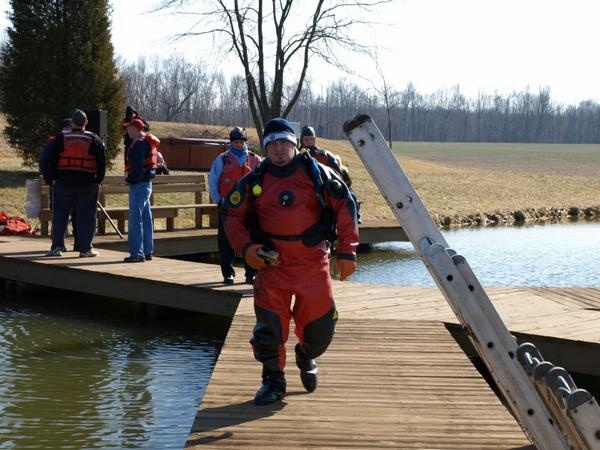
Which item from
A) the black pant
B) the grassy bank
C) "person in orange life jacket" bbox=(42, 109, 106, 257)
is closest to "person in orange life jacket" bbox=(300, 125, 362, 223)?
the black pant

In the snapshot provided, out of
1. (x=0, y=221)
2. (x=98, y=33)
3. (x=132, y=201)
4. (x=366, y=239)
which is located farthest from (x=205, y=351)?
(x=98, y=33)

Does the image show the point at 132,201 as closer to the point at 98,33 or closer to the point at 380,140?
the point at 380,140

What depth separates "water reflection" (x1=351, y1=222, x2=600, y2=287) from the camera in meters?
15.1

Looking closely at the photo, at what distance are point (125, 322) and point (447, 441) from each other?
660cm

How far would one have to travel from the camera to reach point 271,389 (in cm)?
580

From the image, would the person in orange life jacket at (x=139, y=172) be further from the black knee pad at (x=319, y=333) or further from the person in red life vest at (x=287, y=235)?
the black knee pad at (x=319, y=333)

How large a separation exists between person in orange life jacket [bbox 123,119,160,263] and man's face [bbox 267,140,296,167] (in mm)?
5831

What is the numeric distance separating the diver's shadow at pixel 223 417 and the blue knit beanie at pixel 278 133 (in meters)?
1.50

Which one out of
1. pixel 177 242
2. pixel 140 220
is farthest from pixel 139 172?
pixel 177 242

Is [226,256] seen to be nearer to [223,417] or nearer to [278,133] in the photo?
[278,133]

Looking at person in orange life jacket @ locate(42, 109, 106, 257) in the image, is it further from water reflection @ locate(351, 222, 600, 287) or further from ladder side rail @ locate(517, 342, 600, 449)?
ladder side rail @ locate(517, 342, 600, 449)

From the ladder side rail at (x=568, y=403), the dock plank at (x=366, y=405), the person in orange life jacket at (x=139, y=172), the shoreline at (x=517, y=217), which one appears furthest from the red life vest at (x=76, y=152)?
the shoreline at (x=517, y=217)

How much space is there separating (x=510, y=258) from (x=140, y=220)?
329 inches

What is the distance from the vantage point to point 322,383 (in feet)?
20.7
